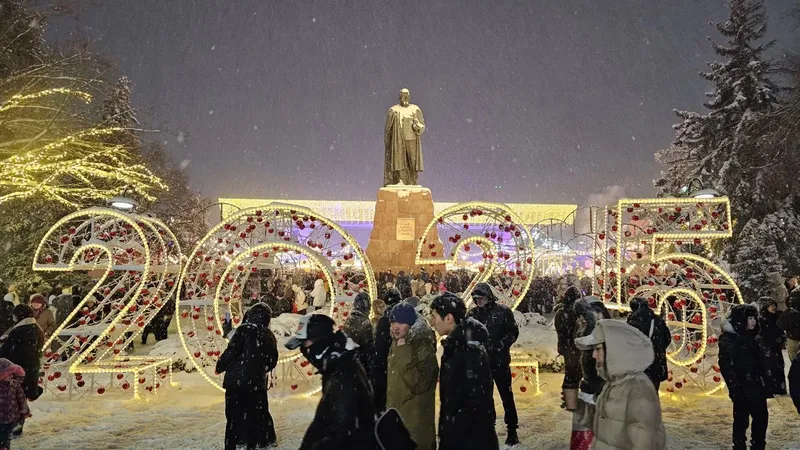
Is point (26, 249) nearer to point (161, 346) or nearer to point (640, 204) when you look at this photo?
point (161, 346)

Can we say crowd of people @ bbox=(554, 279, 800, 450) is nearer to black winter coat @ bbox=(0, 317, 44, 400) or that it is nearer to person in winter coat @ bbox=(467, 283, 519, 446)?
person in winter coat @ bbox=(467, 283, 519, 446)

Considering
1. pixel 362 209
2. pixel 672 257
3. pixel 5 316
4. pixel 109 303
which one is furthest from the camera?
pixel 362 209

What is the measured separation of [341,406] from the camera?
3.07 metres

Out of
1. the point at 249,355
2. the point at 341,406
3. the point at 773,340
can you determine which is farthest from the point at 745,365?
the point at 249,355

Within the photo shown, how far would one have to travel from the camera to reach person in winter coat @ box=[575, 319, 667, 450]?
3.21 metres

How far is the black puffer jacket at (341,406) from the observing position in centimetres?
303

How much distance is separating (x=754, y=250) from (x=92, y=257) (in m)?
18.1

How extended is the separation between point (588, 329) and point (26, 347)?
6103mm

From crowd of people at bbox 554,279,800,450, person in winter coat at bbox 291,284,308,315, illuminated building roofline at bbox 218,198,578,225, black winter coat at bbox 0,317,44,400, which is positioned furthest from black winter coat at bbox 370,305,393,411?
illuminated building roofline at bbox 218,198,578,225

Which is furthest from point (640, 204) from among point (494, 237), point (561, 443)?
point (561, 443)

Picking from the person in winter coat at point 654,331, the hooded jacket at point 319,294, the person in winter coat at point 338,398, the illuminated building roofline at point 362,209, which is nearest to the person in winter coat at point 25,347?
the person in winter coat at point 338,398

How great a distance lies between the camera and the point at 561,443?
683cm

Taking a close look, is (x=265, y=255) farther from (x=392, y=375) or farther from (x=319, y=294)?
(x=319, y=294)

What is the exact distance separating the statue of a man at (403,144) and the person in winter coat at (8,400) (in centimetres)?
1289
